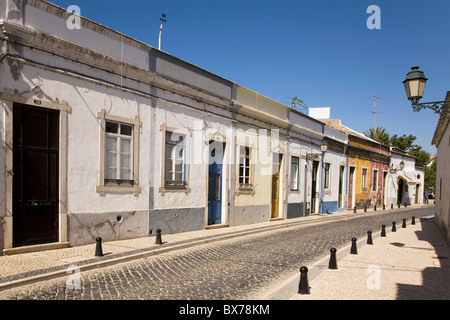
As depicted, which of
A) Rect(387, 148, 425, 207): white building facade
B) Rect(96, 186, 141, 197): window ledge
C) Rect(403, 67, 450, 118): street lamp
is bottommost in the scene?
Rect(387, 148, 425, 207): white building facade

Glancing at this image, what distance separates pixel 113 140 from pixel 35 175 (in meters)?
2.37

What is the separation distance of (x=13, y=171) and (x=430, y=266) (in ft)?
31.3

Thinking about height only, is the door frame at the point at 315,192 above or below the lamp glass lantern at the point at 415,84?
below

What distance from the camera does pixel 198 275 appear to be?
280 inches

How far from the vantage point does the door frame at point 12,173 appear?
7.75 meters

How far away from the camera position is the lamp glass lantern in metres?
7.20

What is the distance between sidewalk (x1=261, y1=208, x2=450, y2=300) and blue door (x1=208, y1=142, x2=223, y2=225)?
555 cm

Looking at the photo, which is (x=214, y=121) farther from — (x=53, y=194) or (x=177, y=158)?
(x=53, y=194)

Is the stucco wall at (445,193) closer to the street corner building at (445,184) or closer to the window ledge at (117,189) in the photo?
the street corner building at (445,184)

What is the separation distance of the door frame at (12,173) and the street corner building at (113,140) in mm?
23

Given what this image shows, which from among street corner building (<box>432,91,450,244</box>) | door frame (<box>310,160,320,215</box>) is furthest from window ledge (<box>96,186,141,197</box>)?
door frame (<box>310,160,320,215</box>)

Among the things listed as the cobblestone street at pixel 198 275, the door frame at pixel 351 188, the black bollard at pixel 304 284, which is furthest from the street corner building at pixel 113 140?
the door frame at pixel 351 188

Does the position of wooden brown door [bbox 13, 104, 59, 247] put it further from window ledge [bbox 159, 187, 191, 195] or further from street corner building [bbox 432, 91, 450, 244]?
street corner building [bbox 432, 91, 450, 244]
